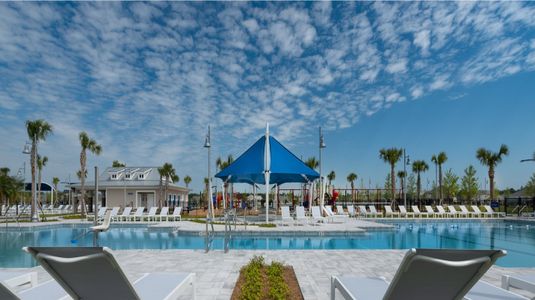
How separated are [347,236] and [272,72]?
30.9ft

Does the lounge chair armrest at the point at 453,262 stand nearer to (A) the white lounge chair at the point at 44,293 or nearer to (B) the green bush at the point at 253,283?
(B) the green bush at the point at 253,283

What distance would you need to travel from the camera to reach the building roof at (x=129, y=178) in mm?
30367

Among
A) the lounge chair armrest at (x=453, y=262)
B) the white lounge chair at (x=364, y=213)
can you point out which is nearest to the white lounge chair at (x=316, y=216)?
the white lounge chair at (x=364, y=213)

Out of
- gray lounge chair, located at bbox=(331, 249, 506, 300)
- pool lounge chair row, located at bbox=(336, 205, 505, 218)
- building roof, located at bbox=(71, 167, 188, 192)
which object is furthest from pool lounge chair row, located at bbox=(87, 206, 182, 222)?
gray lounge chair, located at bbox=(331, 249, 506, 300)

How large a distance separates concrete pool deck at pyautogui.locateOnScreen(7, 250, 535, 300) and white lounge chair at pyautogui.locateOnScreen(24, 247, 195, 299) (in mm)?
1779

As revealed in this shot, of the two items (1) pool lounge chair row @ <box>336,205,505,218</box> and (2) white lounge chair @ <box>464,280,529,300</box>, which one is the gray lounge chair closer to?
(2) white lounge chair @ <box>464,280,529,300</box>

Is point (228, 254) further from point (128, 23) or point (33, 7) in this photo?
point (33, 7)

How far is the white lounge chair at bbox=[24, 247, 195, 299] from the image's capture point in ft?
8.52

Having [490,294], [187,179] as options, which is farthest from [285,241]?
[187,179]

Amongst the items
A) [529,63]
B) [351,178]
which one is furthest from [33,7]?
[351,178]

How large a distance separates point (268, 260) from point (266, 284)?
229cm

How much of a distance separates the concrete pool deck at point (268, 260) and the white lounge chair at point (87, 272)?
1.78 metres

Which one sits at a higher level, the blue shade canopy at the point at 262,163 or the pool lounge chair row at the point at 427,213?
the blue shade canopy at the point at 262,163

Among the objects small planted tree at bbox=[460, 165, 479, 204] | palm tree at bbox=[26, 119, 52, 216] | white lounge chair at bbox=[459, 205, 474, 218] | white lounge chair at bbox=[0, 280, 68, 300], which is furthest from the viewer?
small planted tree at bbox=[460, 165, 479, 204]
